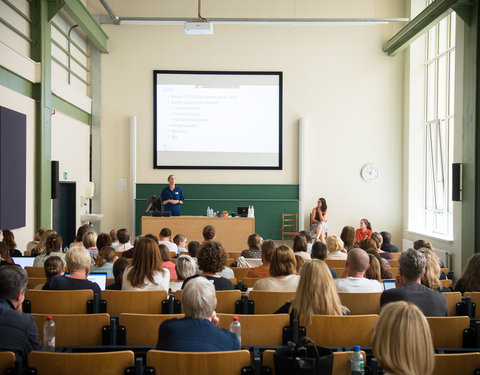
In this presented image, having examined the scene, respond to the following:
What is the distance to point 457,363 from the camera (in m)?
2.39

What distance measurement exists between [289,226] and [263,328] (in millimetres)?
9415

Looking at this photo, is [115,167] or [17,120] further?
[115,167]

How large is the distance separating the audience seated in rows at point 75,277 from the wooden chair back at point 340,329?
6.11ft

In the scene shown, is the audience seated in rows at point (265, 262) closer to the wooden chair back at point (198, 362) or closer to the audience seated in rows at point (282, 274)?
the audience seated in rows at point (282, 274)

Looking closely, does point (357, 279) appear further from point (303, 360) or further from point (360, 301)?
point (303, 360)

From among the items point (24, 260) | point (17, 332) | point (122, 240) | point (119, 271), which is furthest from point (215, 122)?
point (17, 332)

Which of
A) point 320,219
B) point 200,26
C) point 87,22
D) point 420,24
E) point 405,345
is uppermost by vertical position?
point 87,22

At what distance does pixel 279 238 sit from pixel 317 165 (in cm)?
206

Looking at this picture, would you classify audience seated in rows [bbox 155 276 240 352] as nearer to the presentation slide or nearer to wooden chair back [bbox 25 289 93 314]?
wooden chair back [bbox 25 289 93 314]

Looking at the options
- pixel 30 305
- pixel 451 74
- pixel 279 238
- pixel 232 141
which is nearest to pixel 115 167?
pixel 232 141

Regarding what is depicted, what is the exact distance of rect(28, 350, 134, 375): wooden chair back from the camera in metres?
2.33

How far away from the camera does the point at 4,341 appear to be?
2.69 m

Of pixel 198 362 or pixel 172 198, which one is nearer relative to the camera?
pixel 198 362

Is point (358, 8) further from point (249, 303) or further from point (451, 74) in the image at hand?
point (249, 303)
